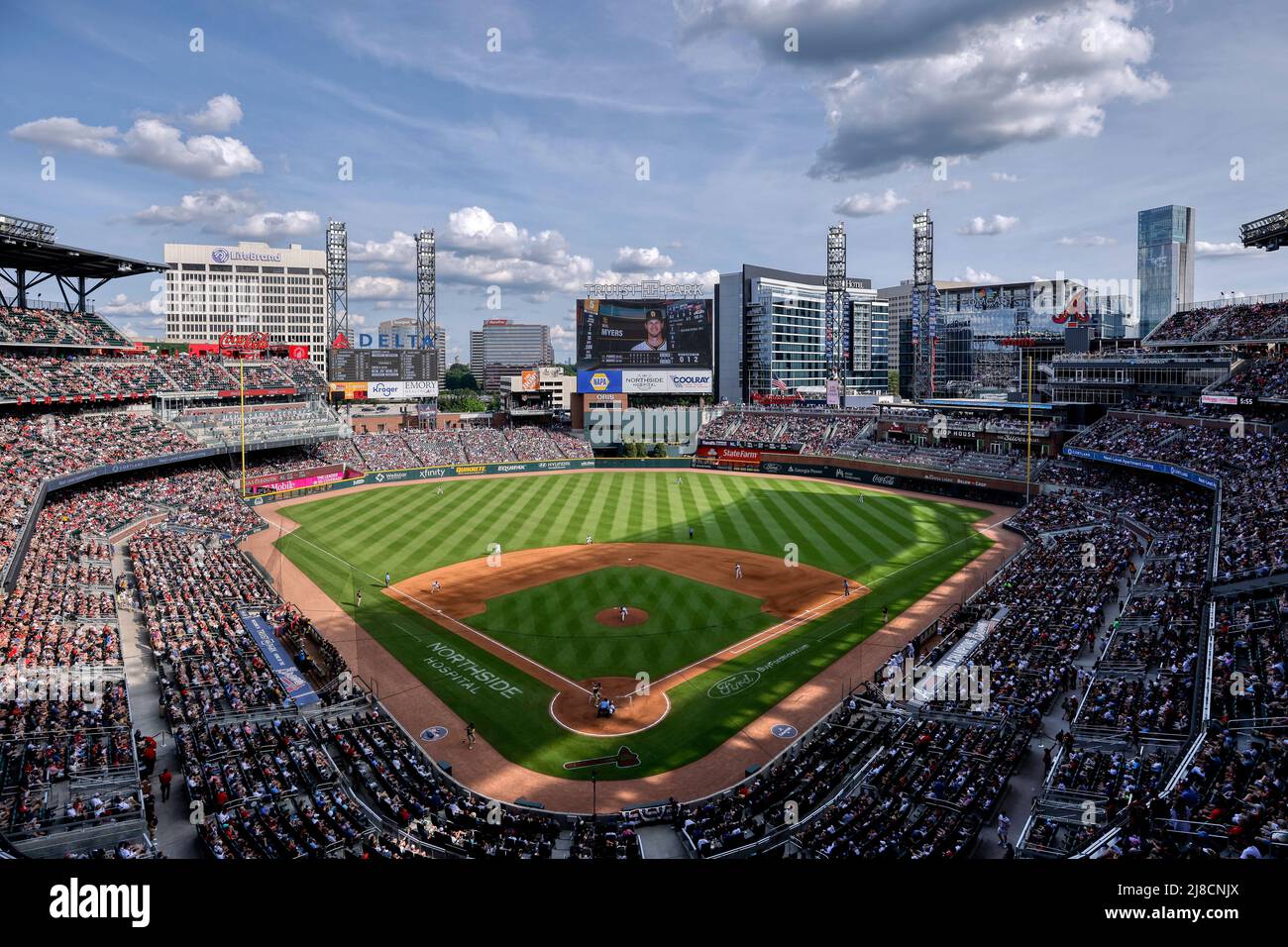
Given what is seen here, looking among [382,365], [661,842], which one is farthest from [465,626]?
[382,365]

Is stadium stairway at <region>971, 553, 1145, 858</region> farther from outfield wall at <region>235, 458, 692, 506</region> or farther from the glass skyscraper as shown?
the glass skyscraper

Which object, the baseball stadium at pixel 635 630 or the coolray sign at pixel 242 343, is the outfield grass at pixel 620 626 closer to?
the baseball stadium at pixel 635 630

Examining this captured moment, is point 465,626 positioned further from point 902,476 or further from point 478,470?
point 902,476

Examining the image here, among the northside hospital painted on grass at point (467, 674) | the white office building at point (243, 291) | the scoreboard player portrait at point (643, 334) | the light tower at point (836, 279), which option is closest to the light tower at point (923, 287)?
the light tower at point (836, 279)

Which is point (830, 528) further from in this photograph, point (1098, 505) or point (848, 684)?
point (848, 684)
